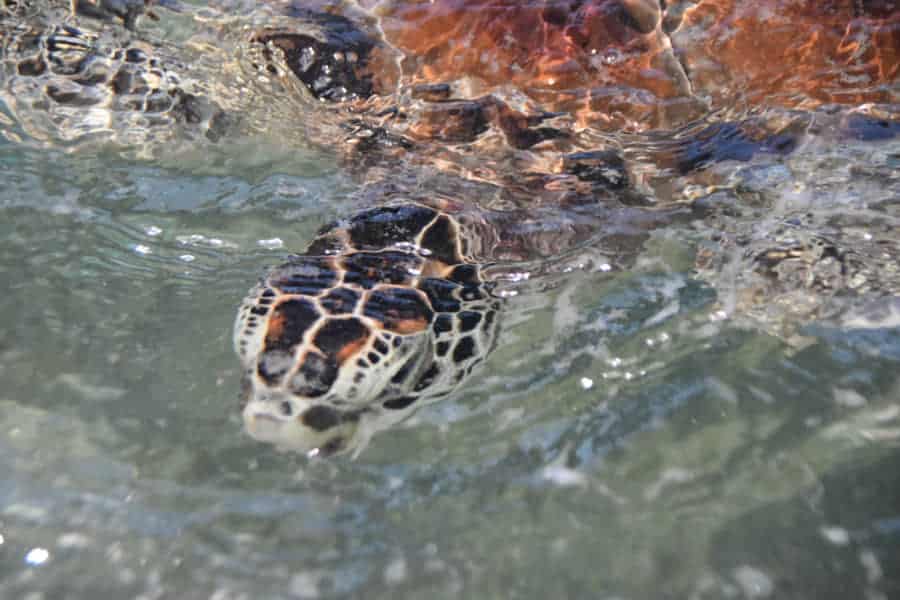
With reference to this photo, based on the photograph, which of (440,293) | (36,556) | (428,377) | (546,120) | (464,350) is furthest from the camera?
(546,120)

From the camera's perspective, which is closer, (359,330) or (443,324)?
(359,330)

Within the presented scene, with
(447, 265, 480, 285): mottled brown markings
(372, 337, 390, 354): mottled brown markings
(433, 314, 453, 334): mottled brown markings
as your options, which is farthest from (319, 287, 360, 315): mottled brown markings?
(447, 265, 480, 285): mottled brown markings

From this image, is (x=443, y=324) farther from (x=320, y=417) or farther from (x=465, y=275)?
(x=320, y=417)

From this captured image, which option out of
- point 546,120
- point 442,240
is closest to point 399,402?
point 442,240

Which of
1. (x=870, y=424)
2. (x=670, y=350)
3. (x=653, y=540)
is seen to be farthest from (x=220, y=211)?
(x=870, y=424)

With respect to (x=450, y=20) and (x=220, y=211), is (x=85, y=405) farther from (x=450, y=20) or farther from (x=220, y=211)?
(x=450, y=20)

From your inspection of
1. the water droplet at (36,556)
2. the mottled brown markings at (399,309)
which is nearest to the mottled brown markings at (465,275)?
the mottled brown markings at (399,309)
